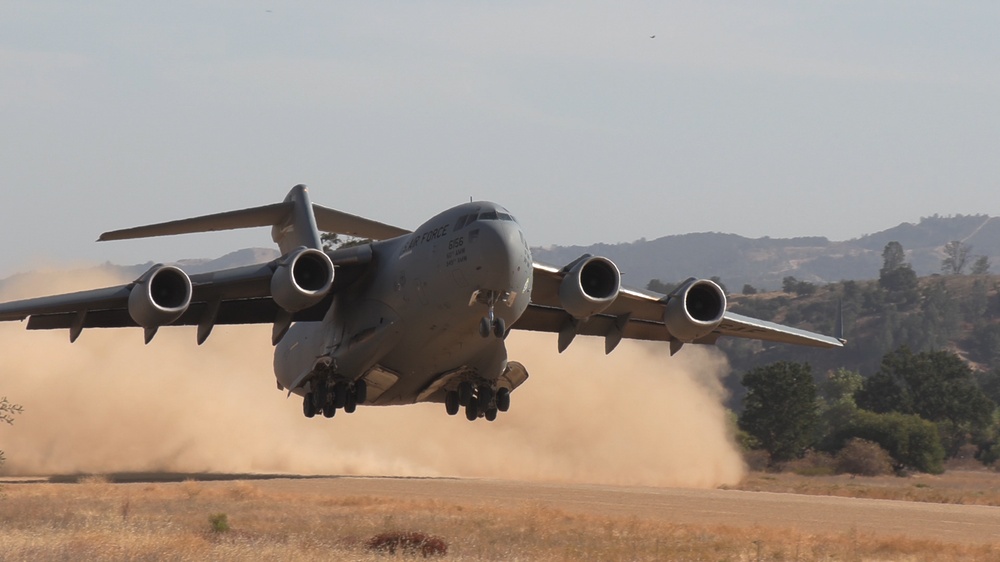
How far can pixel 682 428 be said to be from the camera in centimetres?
5084

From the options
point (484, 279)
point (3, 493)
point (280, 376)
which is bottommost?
point (3, 493)

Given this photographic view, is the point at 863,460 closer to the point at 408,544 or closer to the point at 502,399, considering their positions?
the point at 502,399

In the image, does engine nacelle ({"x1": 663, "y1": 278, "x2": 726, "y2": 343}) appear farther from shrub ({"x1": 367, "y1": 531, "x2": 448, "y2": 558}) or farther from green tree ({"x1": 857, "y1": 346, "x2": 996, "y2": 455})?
green tree ({"x1": 857, "y1": 346, "x2": 996, "y2": 455})

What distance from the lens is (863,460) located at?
57.8 meters

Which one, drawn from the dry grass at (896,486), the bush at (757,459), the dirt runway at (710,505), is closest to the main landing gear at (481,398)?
the dirt runway at (710,505)

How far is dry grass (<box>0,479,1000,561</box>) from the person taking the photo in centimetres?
2133

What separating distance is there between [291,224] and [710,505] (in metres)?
14.3

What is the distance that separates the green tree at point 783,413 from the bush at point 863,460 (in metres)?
3.79

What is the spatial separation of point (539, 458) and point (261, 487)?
13.4m

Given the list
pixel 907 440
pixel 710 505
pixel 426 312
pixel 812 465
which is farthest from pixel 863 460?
pixel 426 312

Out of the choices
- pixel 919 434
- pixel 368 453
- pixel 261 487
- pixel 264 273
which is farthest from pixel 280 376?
pixel 919 434

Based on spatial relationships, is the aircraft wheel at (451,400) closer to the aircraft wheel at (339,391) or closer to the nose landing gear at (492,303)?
the aircraft wheel at (339,391)

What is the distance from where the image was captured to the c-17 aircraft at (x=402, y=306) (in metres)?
22.3

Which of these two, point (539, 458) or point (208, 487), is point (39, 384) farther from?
point (539, 458)
